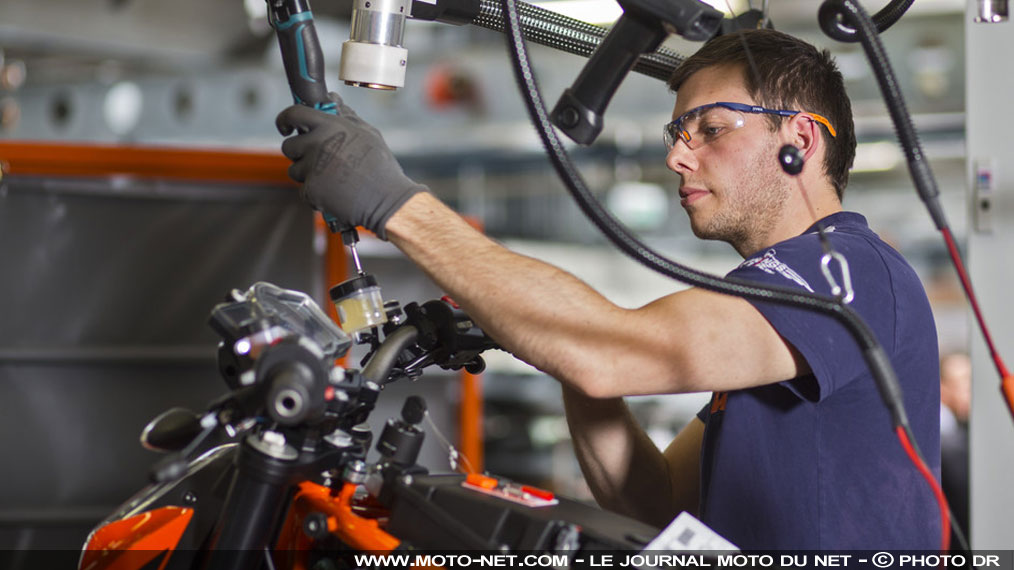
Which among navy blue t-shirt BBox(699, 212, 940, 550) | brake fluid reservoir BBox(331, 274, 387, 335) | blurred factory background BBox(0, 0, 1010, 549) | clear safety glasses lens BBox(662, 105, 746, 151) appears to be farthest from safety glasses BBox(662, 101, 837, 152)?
blurred factory background BBox(0, 0, 1010, 549)

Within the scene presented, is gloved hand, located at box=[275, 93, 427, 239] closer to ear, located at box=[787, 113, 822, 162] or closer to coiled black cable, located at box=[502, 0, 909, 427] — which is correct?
coiled black cable, located at box=[502, 0, 909, 427]

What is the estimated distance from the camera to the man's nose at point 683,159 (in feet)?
5.77

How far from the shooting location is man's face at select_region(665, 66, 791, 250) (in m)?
1.72

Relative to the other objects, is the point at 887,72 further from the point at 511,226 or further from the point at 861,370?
the point at 511,226

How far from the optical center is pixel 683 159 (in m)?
1.76

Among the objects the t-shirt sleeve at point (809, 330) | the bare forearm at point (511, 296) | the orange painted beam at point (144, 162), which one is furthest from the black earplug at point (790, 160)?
the orange painted beam at point (144, 162)

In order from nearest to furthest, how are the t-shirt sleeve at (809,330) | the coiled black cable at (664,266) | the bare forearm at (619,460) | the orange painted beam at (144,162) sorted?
the coiled black cable at (664,266) → the t-shirt sleeve at (809,330) → the bare forearm at (619,460) → the orange painted beam at (144,162)

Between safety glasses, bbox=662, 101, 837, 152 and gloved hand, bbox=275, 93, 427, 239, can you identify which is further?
safety glasses, bbox=662, 101, 837, 152

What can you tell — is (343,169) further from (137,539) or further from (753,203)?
(753,203)

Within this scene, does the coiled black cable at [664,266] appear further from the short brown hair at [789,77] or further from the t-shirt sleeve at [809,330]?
the short brown hair at [789,77]

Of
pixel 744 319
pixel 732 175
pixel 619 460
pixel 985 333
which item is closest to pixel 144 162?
pixel 619 460

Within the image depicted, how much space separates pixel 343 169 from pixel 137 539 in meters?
0.58

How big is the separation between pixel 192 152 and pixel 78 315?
63 centimetres

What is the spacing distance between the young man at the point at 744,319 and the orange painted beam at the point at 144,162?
1597mm
